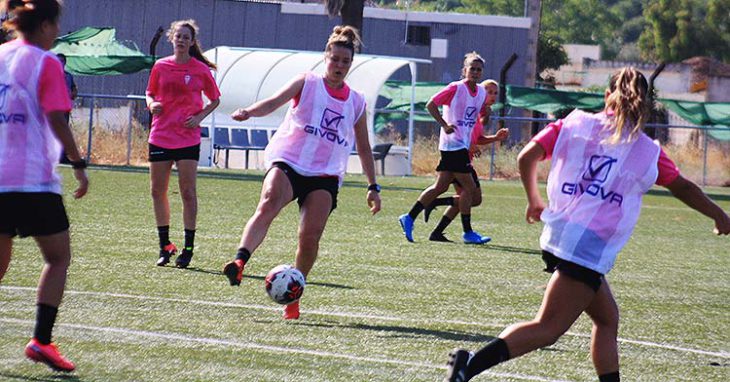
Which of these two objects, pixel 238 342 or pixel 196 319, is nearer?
pixel 238 342

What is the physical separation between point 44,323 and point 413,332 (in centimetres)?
258

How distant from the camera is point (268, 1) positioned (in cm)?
4931

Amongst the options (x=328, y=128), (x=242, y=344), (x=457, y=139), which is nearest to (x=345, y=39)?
(x=328, y=128)

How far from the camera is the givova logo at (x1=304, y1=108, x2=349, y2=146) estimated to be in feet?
29.6

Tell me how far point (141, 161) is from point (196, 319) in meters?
22.3

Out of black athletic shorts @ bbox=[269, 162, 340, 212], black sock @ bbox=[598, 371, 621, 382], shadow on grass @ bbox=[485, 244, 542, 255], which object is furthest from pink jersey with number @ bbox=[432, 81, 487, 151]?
black sock @ bbox=[598, 371, 621, 382]

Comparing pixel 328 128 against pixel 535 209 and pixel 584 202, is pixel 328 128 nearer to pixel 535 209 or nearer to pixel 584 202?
pixel 535 209

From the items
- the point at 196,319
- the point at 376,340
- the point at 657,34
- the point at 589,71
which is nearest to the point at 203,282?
the point at 196,319

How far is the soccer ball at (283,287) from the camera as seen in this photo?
27.9ft

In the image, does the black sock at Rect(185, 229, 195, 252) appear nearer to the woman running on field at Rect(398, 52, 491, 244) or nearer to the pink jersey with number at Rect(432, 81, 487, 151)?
the woman running on field at Rect(398, 52, 491, 244)

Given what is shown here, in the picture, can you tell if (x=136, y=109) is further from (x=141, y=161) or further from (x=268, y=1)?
(x=268, y=1)

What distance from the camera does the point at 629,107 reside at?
6281mm

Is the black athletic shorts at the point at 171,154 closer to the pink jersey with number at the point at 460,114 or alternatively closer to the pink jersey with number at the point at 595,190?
the pink jersey with number at the point at 460,114

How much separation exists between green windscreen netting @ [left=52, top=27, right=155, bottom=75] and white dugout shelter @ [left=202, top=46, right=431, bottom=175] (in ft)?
6.69
